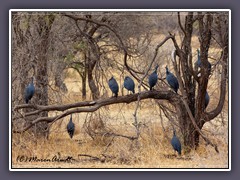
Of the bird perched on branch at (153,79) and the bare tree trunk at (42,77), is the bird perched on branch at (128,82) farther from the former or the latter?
the bare tree trunk at (42,77)

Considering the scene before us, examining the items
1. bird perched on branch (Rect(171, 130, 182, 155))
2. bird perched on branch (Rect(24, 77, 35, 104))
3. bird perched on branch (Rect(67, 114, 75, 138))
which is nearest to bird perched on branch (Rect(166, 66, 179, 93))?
bird perched on branch (Rect(171, 130, 182, 155))

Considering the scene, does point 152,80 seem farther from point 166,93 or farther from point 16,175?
point 16,175

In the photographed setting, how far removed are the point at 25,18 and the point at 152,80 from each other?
1671 mm

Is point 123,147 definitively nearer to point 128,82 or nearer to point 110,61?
point 128,82

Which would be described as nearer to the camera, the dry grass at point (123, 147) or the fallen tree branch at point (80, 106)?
the dry grass at point (123, 147)

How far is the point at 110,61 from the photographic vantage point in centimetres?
1000

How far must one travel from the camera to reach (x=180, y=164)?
977 centimetres

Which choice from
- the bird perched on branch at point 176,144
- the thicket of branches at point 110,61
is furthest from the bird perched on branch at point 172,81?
the bird perched on branch at point 176,144

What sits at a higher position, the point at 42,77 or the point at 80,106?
the point at 42,77

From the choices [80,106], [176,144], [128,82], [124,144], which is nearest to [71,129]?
[80,106]

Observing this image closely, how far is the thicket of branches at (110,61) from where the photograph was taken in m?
9.77

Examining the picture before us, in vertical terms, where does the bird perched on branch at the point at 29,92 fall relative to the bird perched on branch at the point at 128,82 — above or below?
below

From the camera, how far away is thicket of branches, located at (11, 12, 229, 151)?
9.77 m

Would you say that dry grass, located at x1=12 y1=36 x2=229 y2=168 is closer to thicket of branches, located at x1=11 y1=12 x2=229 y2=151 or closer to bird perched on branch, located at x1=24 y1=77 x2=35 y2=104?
thicket of branches, located at x1=11 y1=12 x2=229 y2=151
